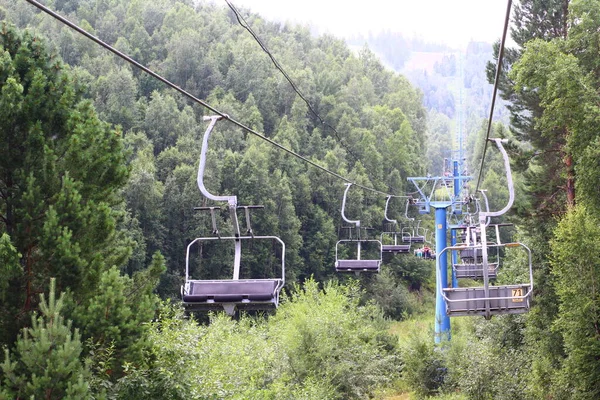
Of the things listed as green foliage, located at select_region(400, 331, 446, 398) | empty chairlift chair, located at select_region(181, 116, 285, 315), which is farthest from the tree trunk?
empty chairlift chair, located at select_region(181, 116, 285, 315)

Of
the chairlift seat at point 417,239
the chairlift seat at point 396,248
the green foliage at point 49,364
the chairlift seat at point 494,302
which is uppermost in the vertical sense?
the chairlift seat at point 417,239

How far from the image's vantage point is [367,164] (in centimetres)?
7181

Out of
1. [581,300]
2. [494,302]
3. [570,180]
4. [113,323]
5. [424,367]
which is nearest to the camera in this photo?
[494,302]

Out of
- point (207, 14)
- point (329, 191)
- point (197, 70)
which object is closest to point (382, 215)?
point (329, 191)

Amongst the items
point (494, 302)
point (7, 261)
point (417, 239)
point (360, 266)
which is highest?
point (417, 239)

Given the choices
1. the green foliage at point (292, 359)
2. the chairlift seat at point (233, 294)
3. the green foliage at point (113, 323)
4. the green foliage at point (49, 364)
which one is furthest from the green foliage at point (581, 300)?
the green foliage at point (49, 364)

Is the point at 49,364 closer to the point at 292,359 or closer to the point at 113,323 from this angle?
the point at 113,323

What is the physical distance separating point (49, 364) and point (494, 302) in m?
7.00

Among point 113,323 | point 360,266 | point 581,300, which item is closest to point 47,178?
point 113,323

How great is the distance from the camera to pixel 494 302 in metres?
12.4

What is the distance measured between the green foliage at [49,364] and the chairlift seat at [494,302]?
19.3 ft

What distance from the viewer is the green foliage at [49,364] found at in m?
10.8

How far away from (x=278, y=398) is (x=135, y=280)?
5.76 metres

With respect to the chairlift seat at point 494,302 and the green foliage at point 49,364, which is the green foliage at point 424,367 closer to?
the chairlift seat at point 494,302
